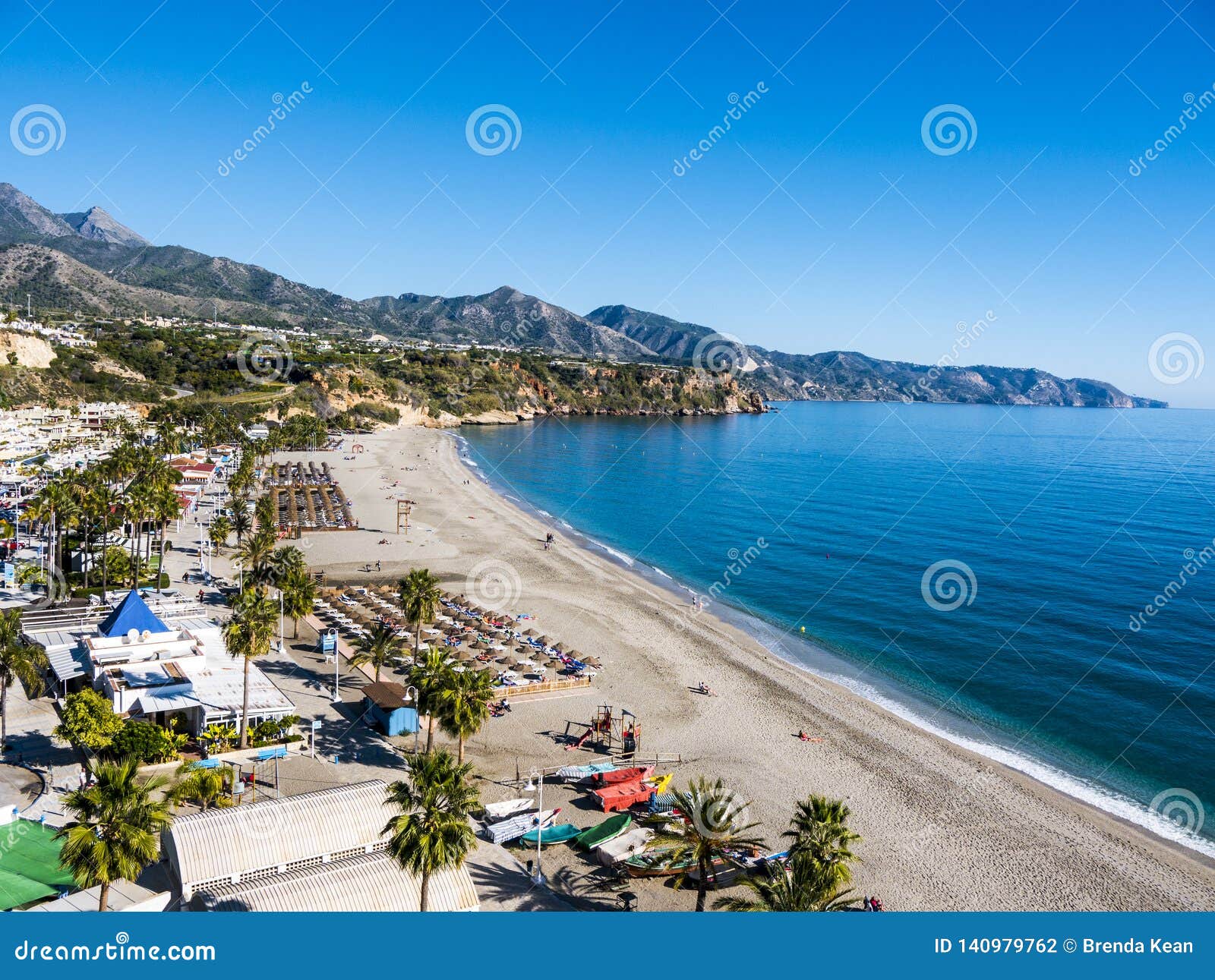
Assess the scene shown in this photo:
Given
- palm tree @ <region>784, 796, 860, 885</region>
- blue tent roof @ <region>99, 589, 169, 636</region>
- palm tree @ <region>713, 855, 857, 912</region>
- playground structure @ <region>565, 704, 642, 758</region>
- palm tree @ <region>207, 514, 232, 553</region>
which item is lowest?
playground structure @ <region>565, 704, 642, 758</region>

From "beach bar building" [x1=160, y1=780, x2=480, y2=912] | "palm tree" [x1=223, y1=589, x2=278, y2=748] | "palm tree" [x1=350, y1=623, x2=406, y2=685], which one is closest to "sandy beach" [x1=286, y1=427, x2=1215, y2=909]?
"palm tree" [x1=350, y1=623, x2=406, y2=685]

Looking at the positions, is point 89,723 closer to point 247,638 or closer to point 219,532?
point 247,638

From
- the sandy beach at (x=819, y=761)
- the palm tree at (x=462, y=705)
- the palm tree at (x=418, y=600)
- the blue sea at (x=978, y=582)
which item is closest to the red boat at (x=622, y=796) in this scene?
the sandy beach at (x=819, y=761)

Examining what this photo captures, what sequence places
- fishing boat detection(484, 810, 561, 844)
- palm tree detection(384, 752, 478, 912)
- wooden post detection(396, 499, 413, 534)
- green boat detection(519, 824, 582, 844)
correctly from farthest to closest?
1. wooden post detection(396, 499, 413, 534)
2. green boat detection(519, 824, 582, 844)
3. fishing boat detection(484, 810, 561, 844)
4. palm tree detection(384, 752, 478, 912)

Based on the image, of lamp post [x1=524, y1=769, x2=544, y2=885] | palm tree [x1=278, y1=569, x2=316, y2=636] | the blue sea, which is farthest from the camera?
palm tree [x1=278, y1=569, x2=316, y2=636]

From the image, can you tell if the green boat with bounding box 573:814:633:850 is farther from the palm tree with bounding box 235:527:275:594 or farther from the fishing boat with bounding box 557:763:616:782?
the palm tree with bounding box 235:527:275:594

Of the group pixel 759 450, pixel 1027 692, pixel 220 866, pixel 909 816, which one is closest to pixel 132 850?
pixel 220 866

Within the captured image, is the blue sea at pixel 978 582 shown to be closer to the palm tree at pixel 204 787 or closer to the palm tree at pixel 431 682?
the palm tree at pixel 431 682
